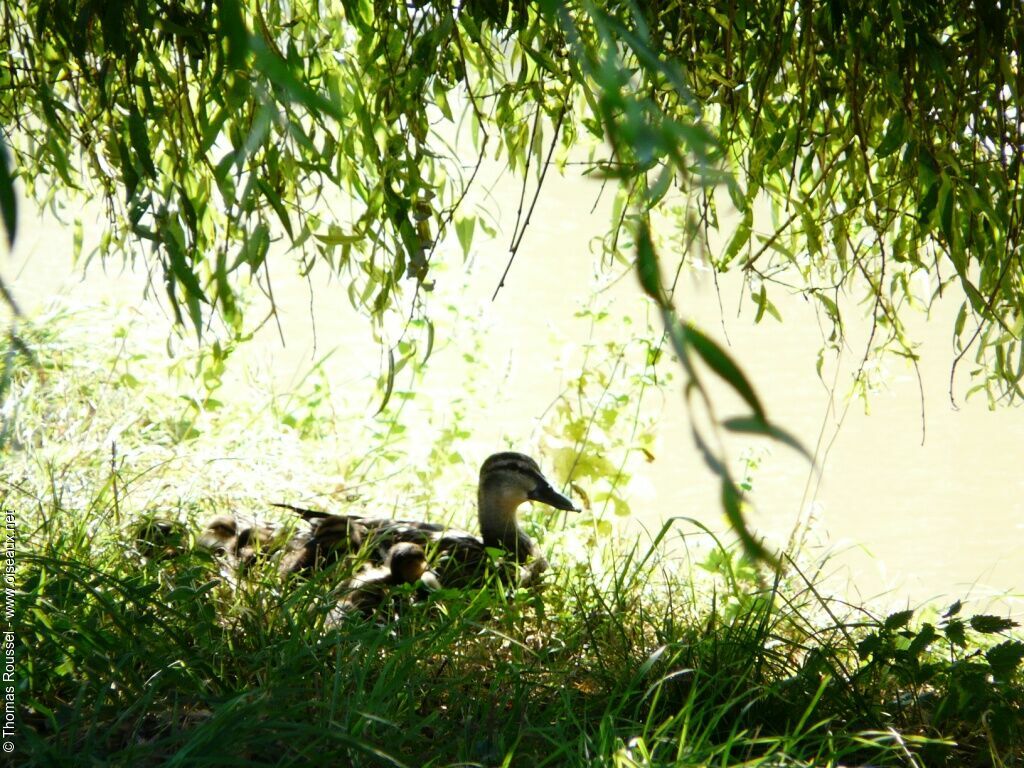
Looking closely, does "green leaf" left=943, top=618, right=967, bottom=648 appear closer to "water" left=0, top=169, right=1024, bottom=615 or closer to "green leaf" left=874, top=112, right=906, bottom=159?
"green leaf" left=874, top=112, right=906, bottom=159

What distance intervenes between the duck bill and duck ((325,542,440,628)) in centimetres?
85

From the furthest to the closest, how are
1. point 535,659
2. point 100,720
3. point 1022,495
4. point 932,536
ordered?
point 1022,495
point 932,536
point 535,659
point 100,720

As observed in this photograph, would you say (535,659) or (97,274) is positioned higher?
(97,274)

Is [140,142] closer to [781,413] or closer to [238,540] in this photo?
[238,540]

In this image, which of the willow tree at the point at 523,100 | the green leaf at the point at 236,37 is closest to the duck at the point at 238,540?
the willow tree at the point at 523,100

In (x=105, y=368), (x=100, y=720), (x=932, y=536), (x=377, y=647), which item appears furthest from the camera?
(x=932, y=536)

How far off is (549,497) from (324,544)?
1.07 m

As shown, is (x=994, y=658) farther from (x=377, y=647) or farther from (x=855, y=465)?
(x=855, y=465)

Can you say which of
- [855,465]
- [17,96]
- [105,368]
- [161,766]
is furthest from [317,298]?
[161,766]

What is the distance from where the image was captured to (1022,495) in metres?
6.90

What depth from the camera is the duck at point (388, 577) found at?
11.8 feet

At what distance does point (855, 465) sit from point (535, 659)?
185 inches

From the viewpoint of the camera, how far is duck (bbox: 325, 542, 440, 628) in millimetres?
3588

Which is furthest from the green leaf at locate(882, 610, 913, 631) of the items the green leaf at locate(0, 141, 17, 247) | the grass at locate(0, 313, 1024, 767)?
the green leaf at locate(0, 141, 17, 247)
